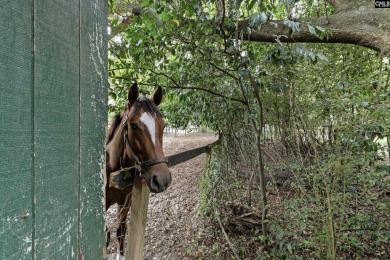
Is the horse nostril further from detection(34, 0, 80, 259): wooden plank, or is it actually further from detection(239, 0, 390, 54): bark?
detection(239, 0, 390, 54): bark

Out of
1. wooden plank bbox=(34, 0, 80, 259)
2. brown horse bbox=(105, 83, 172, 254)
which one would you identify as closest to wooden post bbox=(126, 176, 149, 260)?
brown horse bbox=(105, 83, 172, 254)

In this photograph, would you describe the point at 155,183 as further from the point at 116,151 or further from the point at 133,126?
the point at 116,151

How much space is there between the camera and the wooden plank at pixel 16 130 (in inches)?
17.4

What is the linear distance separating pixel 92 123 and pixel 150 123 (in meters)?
1.27

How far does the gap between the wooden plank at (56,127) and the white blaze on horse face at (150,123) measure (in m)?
1.32

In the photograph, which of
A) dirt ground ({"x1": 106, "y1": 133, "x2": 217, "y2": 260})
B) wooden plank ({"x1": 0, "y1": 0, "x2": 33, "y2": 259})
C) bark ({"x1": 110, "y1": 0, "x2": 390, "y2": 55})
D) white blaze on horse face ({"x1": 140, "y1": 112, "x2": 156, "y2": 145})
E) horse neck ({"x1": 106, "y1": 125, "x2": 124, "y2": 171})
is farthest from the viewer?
dirt ground ({"x1": 106, "y1": 133, "x2": 217, "y2": 260})

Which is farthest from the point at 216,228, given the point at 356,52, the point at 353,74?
the point at 356,52

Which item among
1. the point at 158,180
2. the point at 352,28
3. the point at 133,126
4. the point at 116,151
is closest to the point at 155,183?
the point at 158,180

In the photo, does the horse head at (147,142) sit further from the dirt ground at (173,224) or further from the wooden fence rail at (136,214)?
the dirt ground at (173,224)

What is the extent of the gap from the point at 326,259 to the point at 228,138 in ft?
9.58

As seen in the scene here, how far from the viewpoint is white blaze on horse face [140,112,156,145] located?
77.0 inches

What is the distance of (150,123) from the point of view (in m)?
1.97

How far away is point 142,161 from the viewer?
1950 millimetres

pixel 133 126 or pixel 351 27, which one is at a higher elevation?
pixel 351 27
